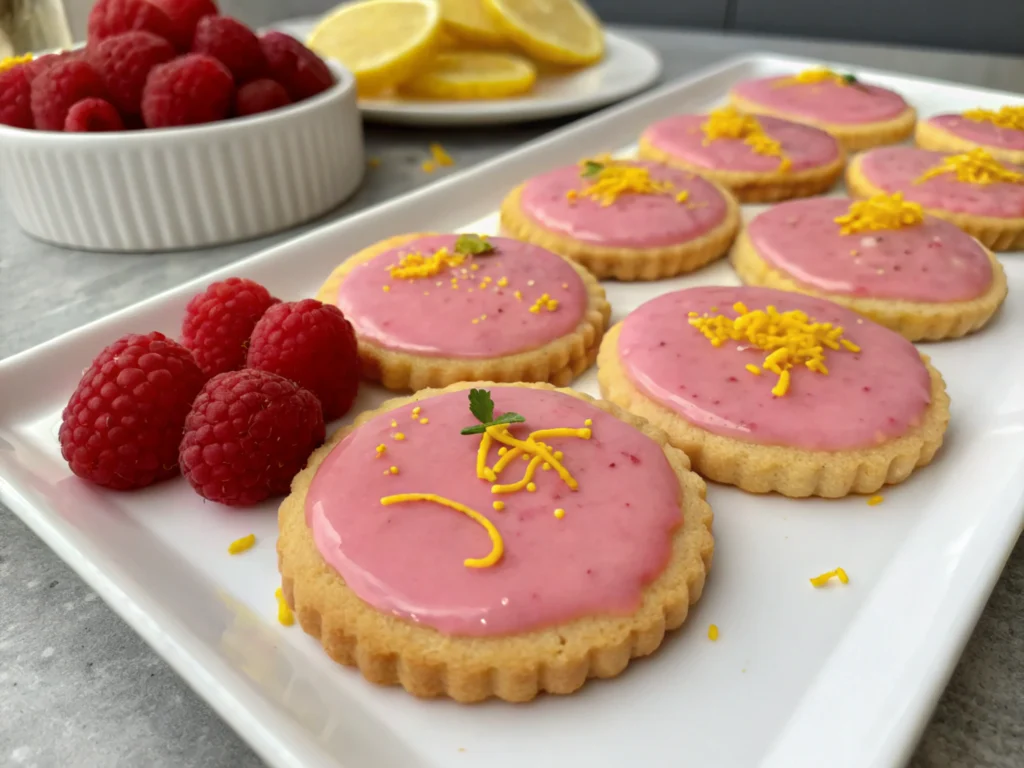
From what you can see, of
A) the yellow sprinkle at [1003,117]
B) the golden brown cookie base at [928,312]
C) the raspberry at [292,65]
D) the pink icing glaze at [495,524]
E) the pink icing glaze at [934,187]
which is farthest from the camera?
the yellow sprinkle at [1003,117]

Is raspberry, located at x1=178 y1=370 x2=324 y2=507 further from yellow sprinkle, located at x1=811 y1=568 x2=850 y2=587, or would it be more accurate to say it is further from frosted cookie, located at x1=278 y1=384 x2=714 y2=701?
yellow sprinkle, located at x1=811 y1=568 x2=850 y2=587

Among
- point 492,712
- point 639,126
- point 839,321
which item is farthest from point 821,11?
point 492,712

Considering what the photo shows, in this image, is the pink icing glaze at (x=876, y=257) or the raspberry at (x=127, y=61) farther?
the raspberry at (x=127, y=61)

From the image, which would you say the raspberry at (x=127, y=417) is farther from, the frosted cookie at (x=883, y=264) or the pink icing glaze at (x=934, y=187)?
the pink icing glaze at (x=934, y=187)

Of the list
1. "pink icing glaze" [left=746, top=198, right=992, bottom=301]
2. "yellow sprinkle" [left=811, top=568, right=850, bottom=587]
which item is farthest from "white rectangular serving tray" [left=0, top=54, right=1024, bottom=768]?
"pink icing glaze" [left=746, top=198, right=992, bottom=301]

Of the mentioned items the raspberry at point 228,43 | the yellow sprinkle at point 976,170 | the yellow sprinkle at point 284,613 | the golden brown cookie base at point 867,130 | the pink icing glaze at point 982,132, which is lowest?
the yellow sprinkle at point 284,613

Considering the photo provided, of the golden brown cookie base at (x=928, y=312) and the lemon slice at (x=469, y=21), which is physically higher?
the lemon slice at (x=469, y=21)

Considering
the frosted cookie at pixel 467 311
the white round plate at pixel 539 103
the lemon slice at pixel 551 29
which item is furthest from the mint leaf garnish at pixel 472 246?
the lemon slice at pixel 551 29
